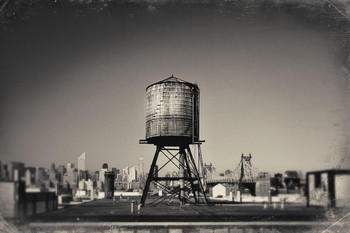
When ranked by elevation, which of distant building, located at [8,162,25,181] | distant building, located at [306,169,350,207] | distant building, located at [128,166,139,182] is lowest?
distant building, located at [128,166,139,182]

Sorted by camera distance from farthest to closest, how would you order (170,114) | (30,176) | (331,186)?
(170,114) → (331,186) → (30,176)

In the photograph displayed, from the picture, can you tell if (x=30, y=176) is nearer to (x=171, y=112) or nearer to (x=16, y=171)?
(x=16, y=171)

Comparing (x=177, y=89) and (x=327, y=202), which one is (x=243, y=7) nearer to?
(x=327, y=202)

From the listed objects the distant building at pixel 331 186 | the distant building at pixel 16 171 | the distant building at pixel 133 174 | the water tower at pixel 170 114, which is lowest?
the distant building at pixel 133 174

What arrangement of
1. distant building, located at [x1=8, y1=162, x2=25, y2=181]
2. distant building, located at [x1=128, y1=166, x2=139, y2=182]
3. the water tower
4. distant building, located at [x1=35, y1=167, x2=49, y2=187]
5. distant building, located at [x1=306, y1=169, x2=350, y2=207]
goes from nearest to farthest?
distant building, located at [x1=35, y1=167, x2=49, y2=187] < distant building, located at [x1=8, y1=162, x2=25, y2=181] < distant building, located at [x1=306, y1=169, x2=350, y2=207] < the water tower < distant building, located at [x1=128, y1=166, x2=139, y2=182]

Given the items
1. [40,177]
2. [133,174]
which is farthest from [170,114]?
[133,174]

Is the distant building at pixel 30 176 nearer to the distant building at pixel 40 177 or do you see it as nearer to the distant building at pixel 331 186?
the distant building at pixel 40 177

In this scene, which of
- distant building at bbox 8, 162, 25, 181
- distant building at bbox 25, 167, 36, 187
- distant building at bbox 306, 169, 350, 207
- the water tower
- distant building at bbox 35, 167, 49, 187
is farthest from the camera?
the water tower

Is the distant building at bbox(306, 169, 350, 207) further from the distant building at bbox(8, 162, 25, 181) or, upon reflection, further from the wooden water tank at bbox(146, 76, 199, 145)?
the distant building at bbox(8, 162, 25, 181)

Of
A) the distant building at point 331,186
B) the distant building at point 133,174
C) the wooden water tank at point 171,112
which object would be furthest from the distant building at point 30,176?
the distant building at point 133,174

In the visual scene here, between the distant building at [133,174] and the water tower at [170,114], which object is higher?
the water tower at [170,114]

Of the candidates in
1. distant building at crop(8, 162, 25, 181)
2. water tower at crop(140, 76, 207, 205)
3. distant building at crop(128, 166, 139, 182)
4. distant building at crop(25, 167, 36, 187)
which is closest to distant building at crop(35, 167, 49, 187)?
distant building at crop(25, 167, 36, 187)

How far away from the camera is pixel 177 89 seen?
22.0 metres

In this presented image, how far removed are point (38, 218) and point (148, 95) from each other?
1027 centimetres
